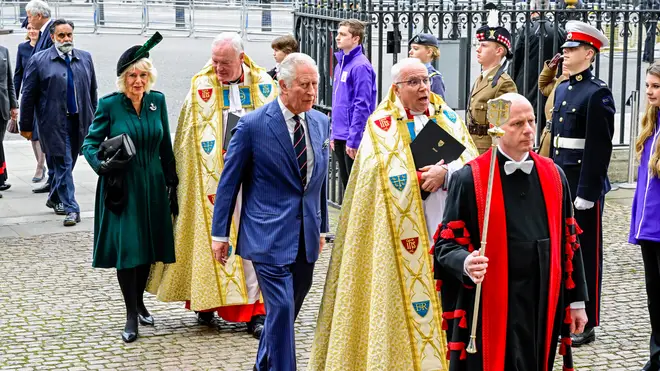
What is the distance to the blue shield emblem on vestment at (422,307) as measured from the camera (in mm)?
5785

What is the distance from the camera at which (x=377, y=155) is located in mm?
5793

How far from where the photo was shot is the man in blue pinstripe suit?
573cm

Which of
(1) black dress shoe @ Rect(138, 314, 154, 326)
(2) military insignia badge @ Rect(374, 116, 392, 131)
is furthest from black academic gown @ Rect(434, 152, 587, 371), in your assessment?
(1) black dress shoe @ Rect(138, 314, 154, 326)

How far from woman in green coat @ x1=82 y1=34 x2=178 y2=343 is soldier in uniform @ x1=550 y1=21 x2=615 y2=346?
2550 mm

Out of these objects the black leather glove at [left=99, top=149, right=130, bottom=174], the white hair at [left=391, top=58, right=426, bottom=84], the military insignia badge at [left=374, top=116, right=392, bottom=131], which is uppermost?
the white hair at [left=391, top=58, right=426, bottom=84]

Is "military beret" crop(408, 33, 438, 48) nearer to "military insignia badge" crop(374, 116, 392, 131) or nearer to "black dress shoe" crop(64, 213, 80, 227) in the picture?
"military insignia badge" crop(374, 116, 392, 131)

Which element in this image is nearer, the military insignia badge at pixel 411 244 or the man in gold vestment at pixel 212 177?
the military insignia badge at pixel 411 244

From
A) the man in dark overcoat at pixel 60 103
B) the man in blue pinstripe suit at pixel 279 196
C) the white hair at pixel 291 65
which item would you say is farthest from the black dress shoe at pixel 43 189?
the white hair at pixel 291 65

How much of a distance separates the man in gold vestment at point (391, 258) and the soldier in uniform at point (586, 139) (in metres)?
1.24

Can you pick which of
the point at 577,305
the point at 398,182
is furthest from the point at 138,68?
the point at 577,305

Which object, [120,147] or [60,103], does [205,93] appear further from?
[60,103]

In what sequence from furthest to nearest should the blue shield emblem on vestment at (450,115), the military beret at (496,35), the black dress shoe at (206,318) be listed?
1. the military beret at (496,35)
2. the black dress shoe at (206,318)
3. the blue shield emblem on vestment at (450,115)

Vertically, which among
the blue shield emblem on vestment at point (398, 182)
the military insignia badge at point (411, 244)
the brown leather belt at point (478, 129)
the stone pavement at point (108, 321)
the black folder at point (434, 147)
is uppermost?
the black folder at point (434, 147)

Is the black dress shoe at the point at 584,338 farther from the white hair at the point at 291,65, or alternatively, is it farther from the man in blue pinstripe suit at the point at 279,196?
the white hair at the point at 291,65
